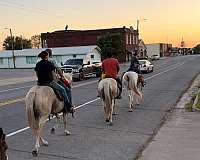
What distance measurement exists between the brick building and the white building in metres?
9.29

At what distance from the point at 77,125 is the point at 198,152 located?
4.60 meters

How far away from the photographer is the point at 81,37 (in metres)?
109

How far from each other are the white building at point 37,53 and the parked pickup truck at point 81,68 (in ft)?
125

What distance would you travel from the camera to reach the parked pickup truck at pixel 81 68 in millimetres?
37906

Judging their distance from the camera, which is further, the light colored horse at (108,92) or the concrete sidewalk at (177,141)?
the light colored horse at (108,92)

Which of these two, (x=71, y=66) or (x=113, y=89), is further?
(x=71, y=66)

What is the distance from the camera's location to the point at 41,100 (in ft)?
32.1

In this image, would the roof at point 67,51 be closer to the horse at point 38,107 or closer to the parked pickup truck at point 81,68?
the parked pickup truck at point 81,68

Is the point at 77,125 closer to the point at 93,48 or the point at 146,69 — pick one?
the point at 146,69

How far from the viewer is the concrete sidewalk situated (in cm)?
888

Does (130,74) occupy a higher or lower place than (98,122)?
higher

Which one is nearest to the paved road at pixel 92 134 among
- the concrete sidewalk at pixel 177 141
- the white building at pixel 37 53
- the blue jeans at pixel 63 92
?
the concrete sidewalk at pixel 177 141

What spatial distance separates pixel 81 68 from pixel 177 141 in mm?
28966

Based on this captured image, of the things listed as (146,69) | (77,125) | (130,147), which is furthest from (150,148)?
(146,69)
